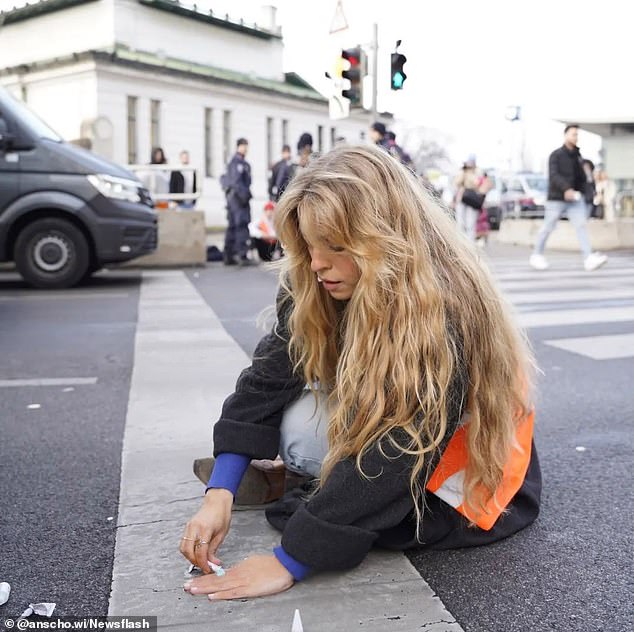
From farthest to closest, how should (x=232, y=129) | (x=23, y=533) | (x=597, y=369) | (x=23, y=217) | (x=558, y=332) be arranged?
(x=232, y=129) → (x=23, y=217) → (x=558, y=332) → (x=597, y=369) → (x=23, y=533)

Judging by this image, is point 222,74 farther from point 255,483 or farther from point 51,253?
point 255,483

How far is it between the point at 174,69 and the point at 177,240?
68.7 feet

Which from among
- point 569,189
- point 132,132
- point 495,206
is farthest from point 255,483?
point 132,132

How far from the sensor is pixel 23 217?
8.73 metres

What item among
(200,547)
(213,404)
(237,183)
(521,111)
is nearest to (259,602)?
(200,547)

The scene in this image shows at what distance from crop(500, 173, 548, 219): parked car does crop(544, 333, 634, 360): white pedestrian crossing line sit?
65.6 feet

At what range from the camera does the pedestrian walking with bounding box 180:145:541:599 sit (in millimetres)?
1946

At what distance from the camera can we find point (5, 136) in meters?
8.37

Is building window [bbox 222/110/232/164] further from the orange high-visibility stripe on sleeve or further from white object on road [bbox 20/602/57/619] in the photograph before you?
white object on road [bbox 20/602/57/619]

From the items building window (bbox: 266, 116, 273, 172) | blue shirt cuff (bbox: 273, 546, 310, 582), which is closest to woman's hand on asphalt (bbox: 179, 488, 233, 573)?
blue shirt cuff (bbox: 273, 546, 310, 582)

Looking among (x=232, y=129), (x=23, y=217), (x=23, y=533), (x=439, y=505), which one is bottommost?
(x=23, y=533)

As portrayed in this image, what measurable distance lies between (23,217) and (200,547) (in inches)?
290

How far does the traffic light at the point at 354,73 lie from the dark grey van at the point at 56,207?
527 centimetres

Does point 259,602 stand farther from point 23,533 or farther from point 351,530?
point 23,533
